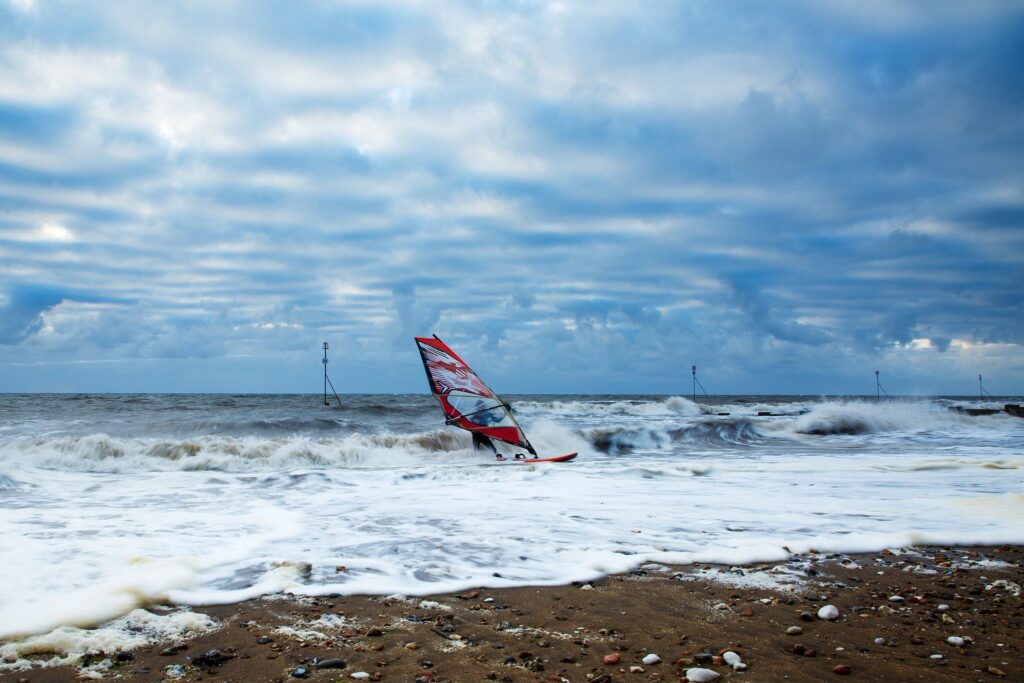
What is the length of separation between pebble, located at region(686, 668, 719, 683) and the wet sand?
5 cm

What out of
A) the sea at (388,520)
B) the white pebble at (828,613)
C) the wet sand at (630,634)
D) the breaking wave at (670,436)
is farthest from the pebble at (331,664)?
→ the breaking wave at (670,436)

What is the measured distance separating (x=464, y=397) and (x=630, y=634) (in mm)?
13469

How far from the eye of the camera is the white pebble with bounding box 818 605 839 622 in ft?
15.1

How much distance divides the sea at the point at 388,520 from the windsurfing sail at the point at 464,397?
0.81 m

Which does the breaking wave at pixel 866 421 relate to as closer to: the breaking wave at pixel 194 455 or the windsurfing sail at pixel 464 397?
the windsurfing sail at pixel 464 397

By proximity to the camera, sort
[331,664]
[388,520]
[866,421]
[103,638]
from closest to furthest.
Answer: [331,664], [103,638], [388,520], [866,421]

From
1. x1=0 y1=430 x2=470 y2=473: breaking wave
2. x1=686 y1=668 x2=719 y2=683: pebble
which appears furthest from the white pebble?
x1=0 y1=430 x2=470 y2=473: breaking wave

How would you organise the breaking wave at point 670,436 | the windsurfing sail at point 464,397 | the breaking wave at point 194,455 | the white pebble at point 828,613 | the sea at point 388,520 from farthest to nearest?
the breaking wave at point 670,436 → the windsurfing sail at point 464,397 → the breaking wave at point 194,455 → the sea at point 388,520 → the white pebble at point 828,613

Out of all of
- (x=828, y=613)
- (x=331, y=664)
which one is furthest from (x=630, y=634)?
(x=331, y=664)

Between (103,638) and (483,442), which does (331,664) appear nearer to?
(103,638)

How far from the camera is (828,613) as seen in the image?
4.64 metres

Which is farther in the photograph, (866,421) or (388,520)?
(866,421)

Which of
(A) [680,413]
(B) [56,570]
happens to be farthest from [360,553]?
(A) [680,413]

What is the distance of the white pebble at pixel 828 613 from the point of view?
4.61 m
